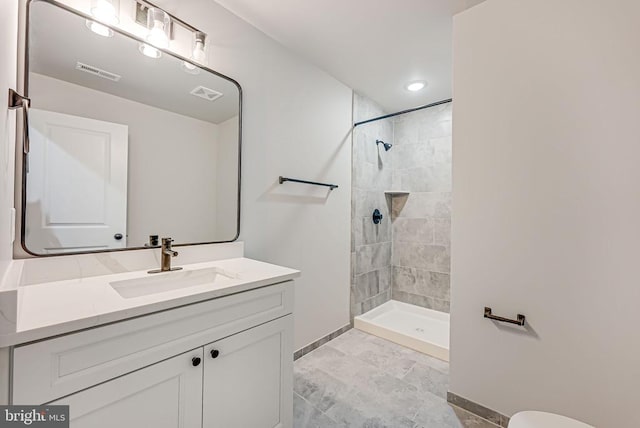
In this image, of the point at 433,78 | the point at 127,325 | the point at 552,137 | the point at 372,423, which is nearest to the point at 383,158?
the point at 433,78

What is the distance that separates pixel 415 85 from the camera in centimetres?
257

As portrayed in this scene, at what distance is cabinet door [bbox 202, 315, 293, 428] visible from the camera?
1019 millimetres

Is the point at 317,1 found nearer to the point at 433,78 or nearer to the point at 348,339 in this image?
the point at 433,78

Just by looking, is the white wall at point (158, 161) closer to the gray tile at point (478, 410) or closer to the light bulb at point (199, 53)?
the light bulb at point (199, 53)

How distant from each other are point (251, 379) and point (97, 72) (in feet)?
5.01

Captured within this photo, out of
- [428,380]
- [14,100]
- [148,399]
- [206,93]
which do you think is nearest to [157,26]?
[206,93]

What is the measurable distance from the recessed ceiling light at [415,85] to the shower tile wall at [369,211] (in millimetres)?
436

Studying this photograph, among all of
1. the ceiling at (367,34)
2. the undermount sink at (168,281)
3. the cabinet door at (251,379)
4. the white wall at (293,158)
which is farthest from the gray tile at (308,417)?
the ceiling at (367,34)

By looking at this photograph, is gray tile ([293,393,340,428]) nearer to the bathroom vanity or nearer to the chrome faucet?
the bathroom vanity

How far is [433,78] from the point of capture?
244 centimetres

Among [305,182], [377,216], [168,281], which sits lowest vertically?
[168,281]

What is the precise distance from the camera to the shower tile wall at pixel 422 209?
2.90 m

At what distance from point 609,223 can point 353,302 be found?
196 centimetres

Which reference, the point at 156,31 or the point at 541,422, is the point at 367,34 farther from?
the point at 541,422
